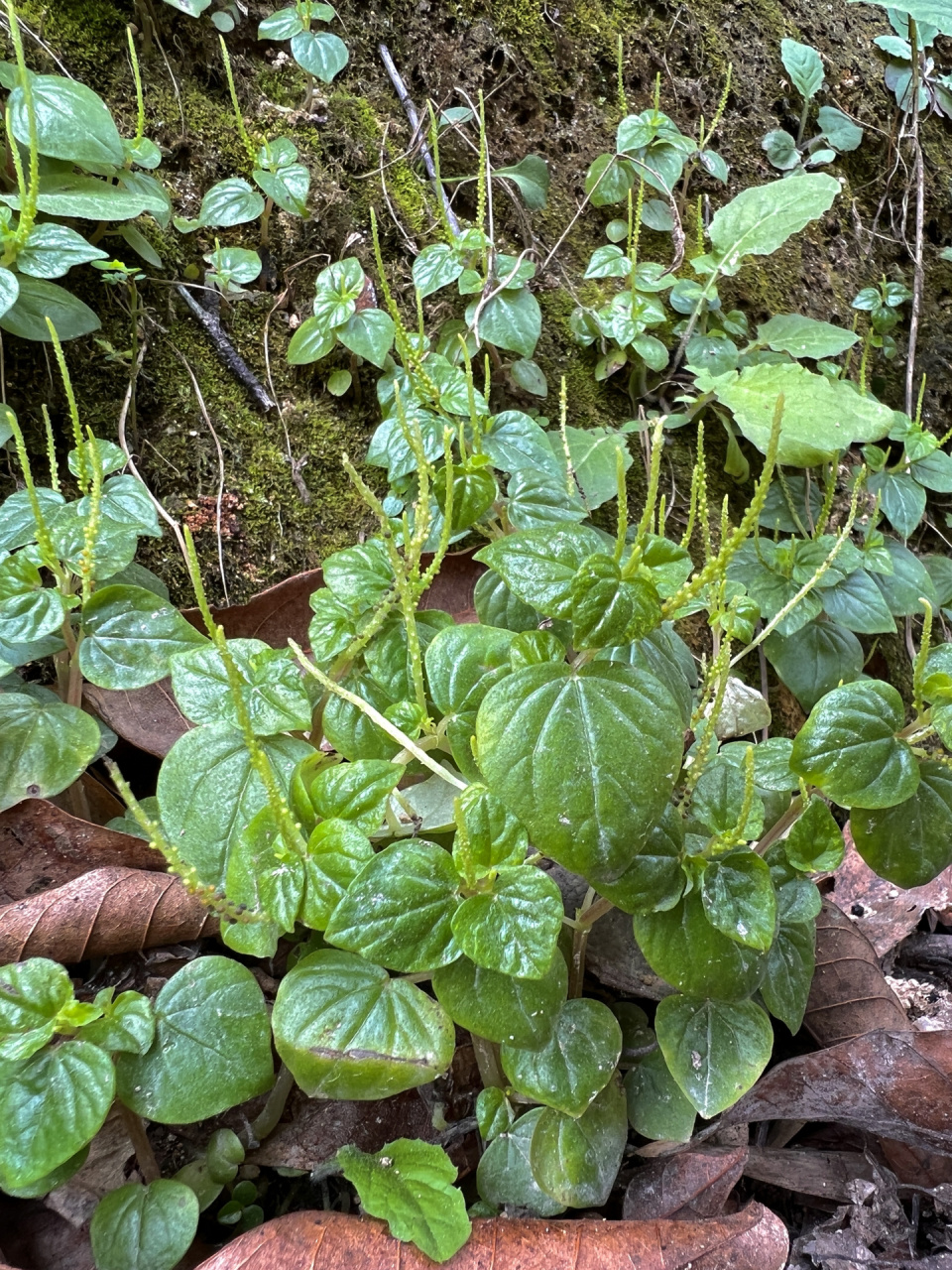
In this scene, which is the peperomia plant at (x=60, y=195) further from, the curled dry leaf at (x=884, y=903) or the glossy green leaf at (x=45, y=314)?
the curled dry leaf at (x=884, y=903)

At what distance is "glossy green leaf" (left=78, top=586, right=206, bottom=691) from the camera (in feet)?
3.52

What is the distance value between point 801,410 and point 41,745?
1436mm

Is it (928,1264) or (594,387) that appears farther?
(594,387)

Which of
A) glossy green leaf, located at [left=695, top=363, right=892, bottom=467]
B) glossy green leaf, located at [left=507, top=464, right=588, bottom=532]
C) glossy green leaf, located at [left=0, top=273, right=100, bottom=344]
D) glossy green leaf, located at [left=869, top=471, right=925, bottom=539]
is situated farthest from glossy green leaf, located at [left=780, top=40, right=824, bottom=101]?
glossy green leaf, located at [left=0, top=273, right=100, bottom=344]

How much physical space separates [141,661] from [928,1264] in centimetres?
115

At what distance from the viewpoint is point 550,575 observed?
0.82 m

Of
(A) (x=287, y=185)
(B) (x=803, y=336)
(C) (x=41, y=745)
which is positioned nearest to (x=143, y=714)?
(C) (x=41, y=745)

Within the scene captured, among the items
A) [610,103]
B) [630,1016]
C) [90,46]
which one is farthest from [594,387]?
[630,1016]

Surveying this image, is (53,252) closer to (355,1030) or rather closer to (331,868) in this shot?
(331,868)

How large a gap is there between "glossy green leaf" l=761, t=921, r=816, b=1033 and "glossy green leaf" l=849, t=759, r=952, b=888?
141mm

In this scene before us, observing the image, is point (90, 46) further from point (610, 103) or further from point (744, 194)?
point (744, 194)

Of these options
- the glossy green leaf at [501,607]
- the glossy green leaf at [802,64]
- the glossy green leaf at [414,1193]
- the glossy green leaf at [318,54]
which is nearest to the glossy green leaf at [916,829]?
the glossy green leaf at [501,607]

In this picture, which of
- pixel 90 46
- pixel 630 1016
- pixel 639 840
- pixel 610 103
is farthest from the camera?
pixel 610 103

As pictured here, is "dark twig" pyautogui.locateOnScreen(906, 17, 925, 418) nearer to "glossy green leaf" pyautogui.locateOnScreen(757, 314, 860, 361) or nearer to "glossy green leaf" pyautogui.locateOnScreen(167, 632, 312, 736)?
"glossy green leaf" pyautogui.locateOnScreen(757, 314, 860, 361)
